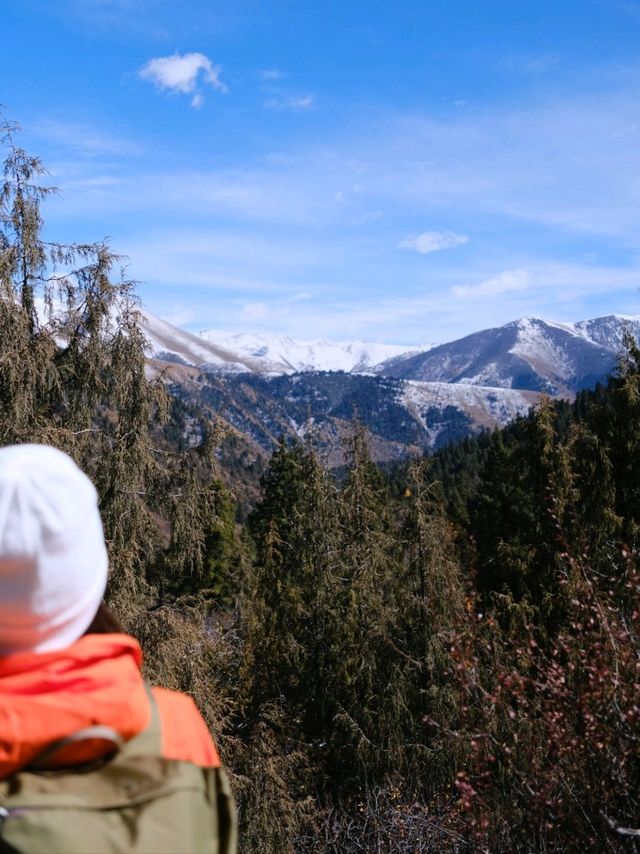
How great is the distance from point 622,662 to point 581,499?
1547 centimetres

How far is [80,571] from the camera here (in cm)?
140

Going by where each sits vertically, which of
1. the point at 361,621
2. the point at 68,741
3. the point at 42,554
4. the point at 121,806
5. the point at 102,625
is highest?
the point at 42,554

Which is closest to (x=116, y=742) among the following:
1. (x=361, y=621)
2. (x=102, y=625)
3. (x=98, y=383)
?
(x=102, y=625)

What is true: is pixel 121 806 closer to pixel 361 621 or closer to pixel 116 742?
Result: pixel 116 742

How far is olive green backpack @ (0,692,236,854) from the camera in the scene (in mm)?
1159

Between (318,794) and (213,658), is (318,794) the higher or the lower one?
the lower one

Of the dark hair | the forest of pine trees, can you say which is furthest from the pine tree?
the dark hair

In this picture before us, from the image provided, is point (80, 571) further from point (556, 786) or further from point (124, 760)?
point (556, 786)

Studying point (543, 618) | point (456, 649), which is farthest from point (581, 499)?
point (456, 649)

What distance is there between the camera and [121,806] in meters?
1.26

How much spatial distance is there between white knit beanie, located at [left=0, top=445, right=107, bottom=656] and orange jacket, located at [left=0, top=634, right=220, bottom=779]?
0.04 metres

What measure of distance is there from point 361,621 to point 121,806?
694 inches

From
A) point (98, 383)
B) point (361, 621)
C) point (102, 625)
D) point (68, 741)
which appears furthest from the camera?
point (361, 621)

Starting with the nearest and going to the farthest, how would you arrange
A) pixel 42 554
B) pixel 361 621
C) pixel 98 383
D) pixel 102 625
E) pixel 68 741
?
1. pixel 68 741
2. pixel 42 554
3. pixel 102 625
4. pixel 98 383
5. pixel 361 621
